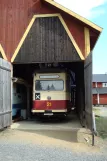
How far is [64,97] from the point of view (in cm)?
2020

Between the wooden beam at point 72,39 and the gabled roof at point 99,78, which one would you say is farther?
the gabled roof at point 99,78

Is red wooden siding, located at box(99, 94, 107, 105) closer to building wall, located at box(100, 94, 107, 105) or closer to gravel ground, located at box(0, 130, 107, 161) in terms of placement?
building wall, located at box(100, 94, 107, 105)

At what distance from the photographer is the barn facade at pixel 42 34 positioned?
18.0 m

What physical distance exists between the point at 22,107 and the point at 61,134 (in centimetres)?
880

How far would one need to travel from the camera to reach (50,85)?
808 inches

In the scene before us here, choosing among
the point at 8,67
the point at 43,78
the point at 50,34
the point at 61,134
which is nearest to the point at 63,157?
the point at 61,134

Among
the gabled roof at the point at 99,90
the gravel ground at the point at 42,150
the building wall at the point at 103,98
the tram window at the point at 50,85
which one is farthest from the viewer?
the gabled roof at the point at 99,90

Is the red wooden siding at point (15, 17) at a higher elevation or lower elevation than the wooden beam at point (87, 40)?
higher

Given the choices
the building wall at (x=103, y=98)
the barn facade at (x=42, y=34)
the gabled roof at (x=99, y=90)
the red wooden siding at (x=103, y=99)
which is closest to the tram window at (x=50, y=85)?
the barn facade at (x=42, y=34)

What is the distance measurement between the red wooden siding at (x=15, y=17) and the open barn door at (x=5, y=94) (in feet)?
5.21

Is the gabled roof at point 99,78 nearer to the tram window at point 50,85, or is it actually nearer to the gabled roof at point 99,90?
the gabled roof at point 99,90

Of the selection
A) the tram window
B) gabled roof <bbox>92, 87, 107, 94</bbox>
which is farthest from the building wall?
the tram window

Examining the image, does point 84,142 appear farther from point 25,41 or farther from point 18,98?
point 18,98

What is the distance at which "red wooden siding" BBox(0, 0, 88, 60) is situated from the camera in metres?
18.4
